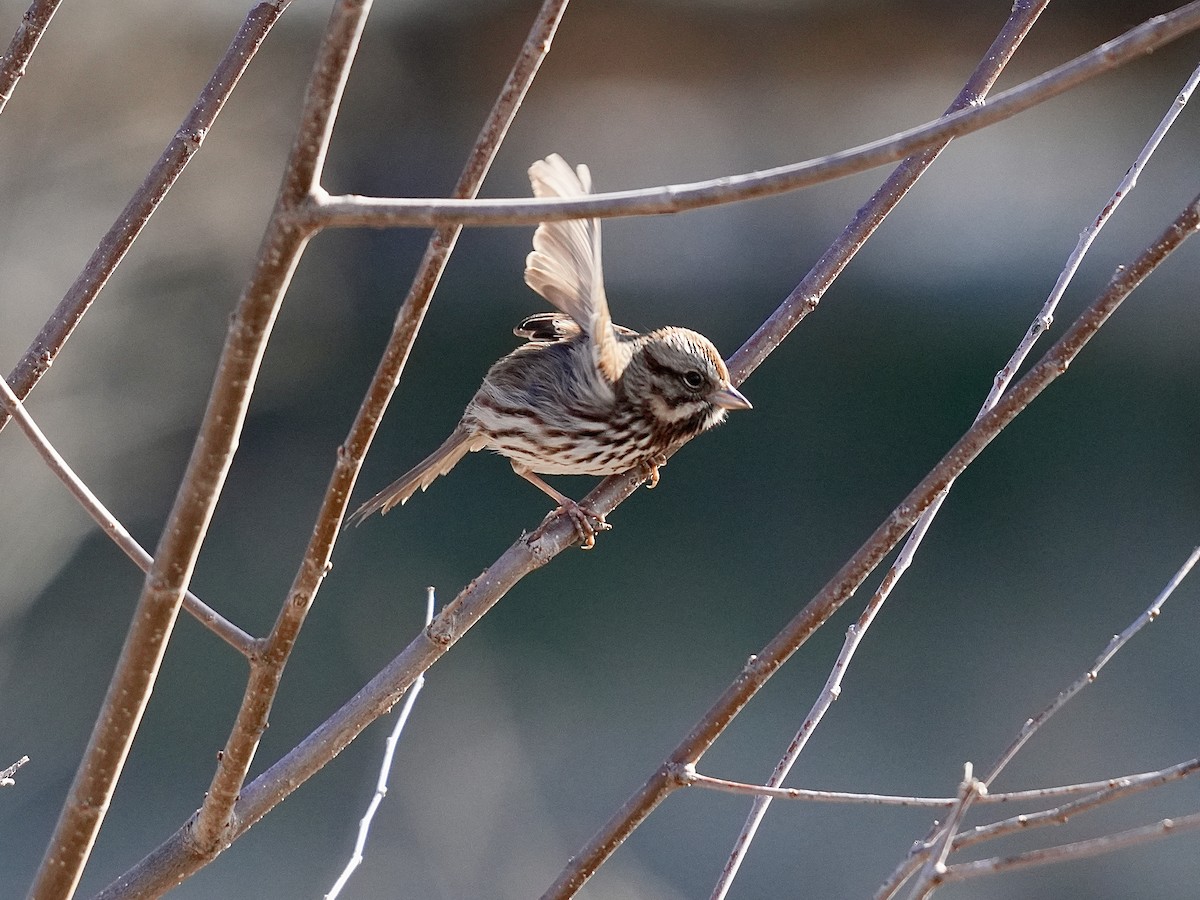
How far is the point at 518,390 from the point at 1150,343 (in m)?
5.02

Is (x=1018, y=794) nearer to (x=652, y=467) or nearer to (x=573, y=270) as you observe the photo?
(x=573, y=270)

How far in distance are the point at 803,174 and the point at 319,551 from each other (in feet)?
2.39

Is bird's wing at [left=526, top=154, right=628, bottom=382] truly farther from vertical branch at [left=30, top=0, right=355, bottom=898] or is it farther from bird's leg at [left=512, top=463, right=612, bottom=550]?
vertical branch at [left=30, top=0, right=355, bottom=898]

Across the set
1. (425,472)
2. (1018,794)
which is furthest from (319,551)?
(425,472)

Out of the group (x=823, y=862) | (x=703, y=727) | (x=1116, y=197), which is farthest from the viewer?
(x=823, y=862)

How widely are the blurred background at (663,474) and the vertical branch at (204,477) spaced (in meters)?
3.78

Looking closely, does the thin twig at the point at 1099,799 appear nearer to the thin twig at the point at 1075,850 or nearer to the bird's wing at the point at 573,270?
the thin twig at the point at 1075,850

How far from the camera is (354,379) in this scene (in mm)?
7125

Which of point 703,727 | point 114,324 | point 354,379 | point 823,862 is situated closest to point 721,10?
point 354,379

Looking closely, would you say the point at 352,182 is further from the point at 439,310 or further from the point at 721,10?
the point at 721,10

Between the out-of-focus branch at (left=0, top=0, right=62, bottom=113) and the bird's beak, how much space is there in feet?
5.33

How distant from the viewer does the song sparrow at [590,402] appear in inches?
120

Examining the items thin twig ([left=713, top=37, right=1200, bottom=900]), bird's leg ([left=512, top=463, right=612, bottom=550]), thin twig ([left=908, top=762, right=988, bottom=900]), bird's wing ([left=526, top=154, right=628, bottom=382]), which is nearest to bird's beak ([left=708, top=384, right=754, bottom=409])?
bird's wing ([left=526, top=154, right=628, bottom=382])

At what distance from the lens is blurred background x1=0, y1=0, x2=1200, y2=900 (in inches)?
208
